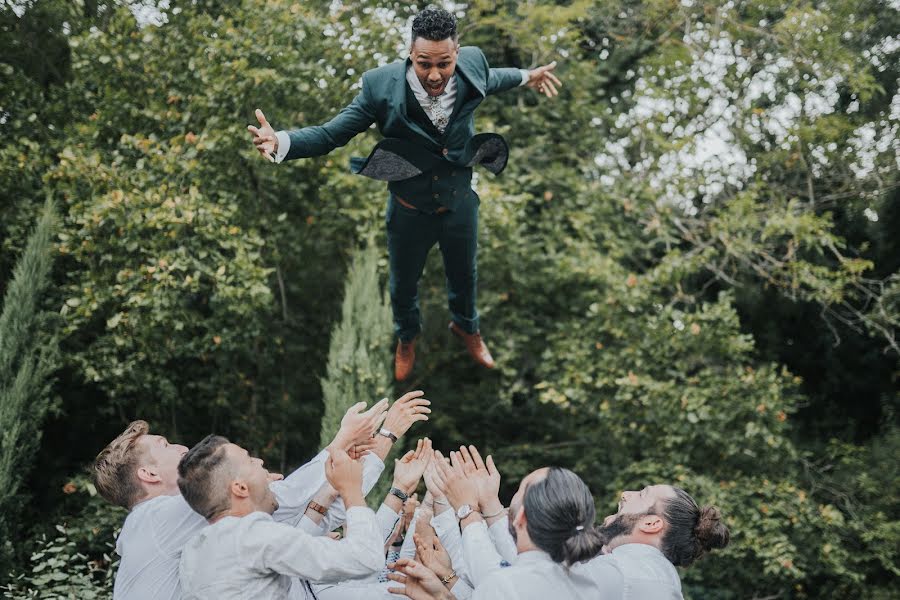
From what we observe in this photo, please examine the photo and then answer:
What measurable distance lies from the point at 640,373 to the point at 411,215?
418 centimetres

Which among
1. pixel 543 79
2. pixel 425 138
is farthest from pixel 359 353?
pixel 425 138

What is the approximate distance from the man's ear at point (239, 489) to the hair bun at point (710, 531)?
1.44 m

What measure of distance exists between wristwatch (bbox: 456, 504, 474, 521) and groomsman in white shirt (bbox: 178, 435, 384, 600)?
34 cm

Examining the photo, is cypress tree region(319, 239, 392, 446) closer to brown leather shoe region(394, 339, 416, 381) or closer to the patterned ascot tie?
brown leather shoe region(394, 339, 416, 381)

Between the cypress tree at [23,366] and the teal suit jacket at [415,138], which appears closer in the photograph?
the teal suit jacket at [415,138]

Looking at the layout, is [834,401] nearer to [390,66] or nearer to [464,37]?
[464,37]

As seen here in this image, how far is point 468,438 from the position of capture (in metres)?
9.51

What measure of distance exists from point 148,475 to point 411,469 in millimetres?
820

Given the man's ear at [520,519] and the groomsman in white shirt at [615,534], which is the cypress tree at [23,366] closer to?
the groomsman in white shirt at [615,534]

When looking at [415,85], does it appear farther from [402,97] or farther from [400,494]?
[400,494]

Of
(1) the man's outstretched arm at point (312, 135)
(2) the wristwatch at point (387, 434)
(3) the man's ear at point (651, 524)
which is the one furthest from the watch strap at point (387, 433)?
(1) the man's outstretched arm at point (312, 135)

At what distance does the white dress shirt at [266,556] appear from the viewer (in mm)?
2434

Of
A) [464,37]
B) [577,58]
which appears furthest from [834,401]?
[464,37]

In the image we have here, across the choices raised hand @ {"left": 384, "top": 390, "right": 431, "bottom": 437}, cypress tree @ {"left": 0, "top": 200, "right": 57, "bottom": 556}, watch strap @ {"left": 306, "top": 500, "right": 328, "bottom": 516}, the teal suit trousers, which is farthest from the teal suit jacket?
cypress tree @ {"left": 0, "top": 200, "right": 57, "bottom": 556}
